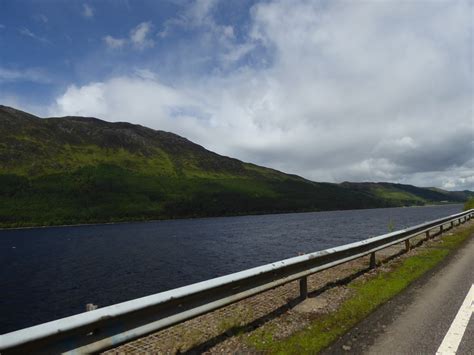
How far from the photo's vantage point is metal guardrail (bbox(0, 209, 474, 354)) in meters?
3.56

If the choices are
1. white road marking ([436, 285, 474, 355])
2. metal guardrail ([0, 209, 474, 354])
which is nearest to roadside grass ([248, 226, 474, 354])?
metal guardrail ([0, 209, 474, 354])

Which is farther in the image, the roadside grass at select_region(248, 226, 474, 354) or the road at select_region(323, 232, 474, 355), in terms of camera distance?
the roadside grass at select_region(248, 226, 474, 354)

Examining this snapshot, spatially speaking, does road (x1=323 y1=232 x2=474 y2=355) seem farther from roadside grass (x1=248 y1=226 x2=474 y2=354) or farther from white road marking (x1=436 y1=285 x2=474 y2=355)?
roadside grass (x1=248 y1=226 x2=474 y2=354)

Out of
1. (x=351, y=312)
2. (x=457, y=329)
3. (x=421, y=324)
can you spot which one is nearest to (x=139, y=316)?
(x=351, y=312)

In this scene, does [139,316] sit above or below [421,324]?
above

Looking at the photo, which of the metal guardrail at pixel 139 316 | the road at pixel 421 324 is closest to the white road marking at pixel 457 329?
the road at pixel 421 324

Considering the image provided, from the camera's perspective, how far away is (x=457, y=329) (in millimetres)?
5699

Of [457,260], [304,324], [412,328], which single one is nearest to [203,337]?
[304,324]

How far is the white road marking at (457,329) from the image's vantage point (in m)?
4.97

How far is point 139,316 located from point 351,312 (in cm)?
435

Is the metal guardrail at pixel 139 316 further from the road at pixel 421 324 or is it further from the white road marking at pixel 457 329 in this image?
the white road marking at pixel 457 329

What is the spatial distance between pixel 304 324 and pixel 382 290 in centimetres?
310

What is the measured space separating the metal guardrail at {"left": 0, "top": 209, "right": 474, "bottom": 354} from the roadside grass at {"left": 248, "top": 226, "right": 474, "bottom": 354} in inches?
36.3

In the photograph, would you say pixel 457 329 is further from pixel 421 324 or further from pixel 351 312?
pixel 351 312
